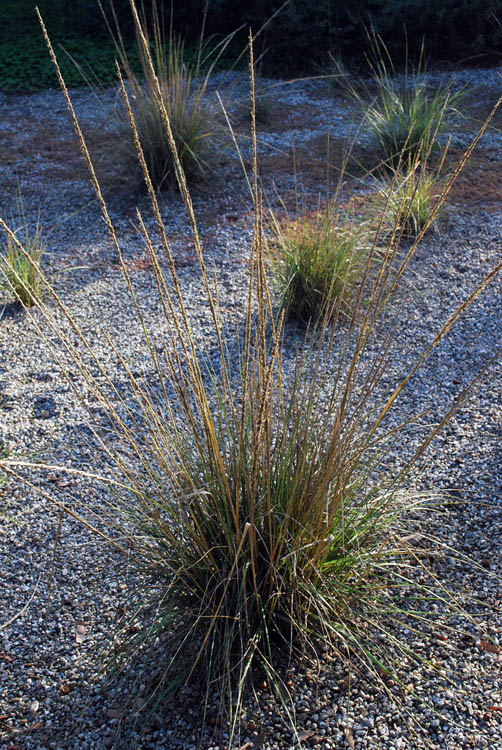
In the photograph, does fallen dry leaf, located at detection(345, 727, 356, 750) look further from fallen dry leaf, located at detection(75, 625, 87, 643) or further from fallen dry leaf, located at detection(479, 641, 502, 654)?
fallen dry leaf, located at detection(75, 625, 87, 643)

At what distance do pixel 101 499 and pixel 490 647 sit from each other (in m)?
1.35

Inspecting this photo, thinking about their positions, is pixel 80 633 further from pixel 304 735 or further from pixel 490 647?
pixel 490 647

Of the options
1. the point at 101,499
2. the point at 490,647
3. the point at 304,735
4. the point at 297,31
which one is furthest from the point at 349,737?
the point at 297,31

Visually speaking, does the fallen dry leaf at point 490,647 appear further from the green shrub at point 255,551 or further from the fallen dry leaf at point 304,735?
the fallen dry leaf at point 304,735

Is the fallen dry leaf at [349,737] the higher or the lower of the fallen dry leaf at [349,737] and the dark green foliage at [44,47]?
the lower

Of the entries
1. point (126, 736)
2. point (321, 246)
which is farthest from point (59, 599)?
point (321, 246)

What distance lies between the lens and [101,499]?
7.54ft

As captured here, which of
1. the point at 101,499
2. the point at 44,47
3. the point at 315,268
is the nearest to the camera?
the point at 101,499

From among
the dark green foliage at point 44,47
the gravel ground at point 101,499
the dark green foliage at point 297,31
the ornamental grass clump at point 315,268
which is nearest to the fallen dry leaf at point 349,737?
the gravel ground at point 101,499

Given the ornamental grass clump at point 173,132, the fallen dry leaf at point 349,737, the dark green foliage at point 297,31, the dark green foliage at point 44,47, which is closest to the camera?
the fallen dry leaf at point 349,737

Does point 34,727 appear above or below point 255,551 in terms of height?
below

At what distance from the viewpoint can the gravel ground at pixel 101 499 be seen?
5.49ft

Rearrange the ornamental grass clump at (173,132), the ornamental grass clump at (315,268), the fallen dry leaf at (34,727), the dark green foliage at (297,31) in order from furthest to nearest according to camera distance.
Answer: the dark green foliage at (297,31), the ornamental grass clump at (173,132), the ornamental grass clump at (315,268), the fallen dry leaf at (34,727)

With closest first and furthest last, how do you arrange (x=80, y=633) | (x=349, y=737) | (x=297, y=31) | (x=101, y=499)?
1. (x=349, y=737)
2. (x=80, y=633)
3. (x=101, y=499)
4. (x=297, y=31)
